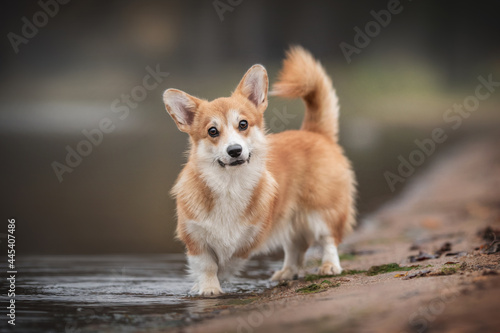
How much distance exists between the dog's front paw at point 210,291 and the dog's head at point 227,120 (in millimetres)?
729

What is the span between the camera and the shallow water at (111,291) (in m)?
2.74

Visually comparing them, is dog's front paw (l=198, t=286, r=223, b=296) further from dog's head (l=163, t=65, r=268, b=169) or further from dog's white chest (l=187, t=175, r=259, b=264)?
dog's head (l=163, t=65, r=268, b=169)

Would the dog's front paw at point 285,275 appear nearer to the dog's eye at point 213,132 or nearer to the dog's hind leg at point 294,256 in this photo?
the dog's hind leg at point 294,256

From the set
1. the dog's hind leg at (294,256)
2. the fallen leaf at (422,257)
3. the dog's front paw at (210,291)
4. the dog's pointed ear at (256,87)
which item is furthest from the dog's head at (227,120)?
the fallen leaf at (422,257)

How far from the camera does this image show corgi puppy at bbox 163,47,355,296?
11.6ft

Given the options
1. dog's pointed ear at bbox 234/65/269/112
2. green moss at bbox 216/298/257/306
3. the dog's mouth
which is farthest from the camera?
dog's pointed ear at bbox 234/65/269/112

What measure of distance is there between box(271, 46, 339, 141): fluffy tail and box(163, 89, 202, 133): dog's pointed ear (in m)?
0.82

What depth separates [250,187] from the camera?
364 cm

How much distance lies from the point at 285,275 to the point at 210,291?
2.70 feet

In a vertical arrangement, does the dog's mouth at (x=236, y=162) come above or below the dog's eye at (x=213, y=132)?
below

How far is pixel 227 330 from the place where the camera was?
2.45 meters

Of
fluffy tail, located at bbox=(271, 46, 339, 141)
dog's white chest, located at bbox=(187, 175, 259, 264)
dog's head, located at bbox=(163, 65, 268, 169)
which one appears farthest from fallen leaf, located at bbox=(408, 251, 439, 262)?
dog's head, located at bbox=(163, 65, 268, 169)

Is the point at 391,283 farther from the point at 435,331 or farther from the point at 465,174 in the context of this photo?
the point at 465,174

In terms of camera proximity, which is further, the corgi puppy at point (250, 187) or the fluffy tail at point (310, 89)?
the fluffy tail at point (310, 89)
